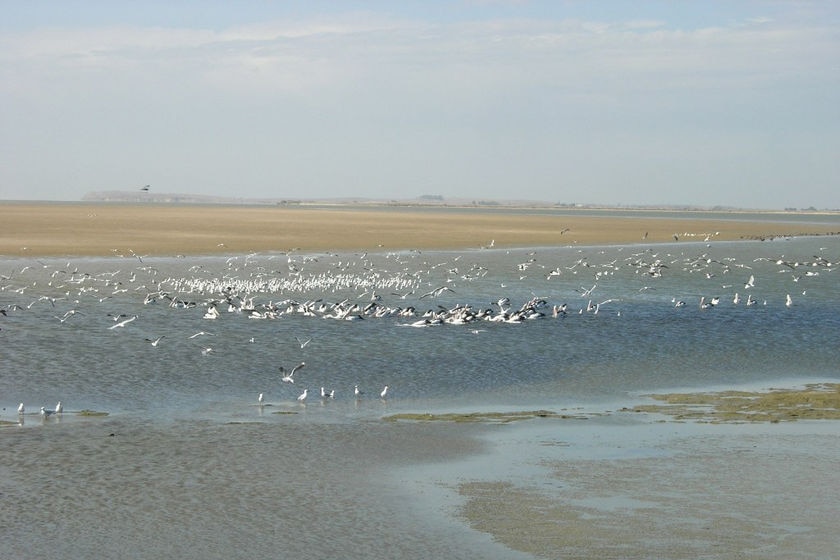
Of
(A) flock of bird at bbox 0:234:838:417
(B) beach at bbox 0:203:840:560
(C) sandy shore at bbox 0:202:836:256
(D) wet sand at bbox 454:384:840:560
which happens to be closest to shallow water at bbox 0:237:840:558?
(B) beach at bbox 0:203:840:560

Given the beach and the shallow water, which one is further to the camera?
the shallow water

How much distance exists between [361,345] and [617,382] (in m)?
5.86

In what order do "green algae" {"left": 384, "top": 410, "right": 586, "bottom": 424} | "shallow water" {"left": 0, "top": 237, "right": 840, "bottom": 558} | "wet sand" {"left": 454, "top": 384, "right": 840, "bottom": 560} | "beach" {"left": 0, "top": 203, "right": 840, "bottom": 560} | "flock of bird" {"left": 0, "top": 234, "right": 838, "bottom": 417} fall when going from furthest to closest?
"flock of bird" {"left": 0, "top": 234, "right": 838, "bottom": 417}, "green algae" {"left": 384, "top": 410, "right": 586, "bottom": 424}, "shallow water" {"left": 0, "top": 237, "right": 840, "bottom": 558}, "beach" {"left": 0, "top": 203, "right": 840, "bottom": 560}, "wet sand" {"left": 454, "top": 384, "right": 840, "bottom": 560}

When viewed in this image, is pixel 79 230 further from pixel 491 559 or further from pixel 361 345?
pixel 491 559

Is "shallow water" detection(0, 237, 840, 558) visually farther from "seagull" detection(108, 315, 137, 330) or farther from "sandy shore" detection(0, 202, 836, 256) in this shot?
"sandy shore" detection(0, 202, 836, 256)

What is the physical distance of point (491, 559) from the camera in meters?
10.2

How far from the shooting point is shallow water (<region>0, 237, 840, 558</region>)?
1123 cm

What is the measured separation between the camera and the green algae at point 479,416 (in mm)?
16156

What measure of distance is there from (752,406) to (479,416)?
14.2ft

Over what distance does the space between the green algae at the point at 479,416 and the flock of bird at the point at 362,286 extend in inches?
72.5

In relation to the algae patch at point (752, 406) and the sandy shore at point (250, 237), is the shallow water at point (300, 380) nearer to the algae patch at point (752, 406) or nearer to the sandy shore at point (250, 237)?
the algae patch at point (752, 406)

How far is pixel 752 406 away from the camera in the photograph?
56.2 feet

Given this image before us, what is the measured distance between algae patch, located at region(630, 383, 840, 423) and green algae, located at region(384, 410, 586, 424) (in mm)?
1479

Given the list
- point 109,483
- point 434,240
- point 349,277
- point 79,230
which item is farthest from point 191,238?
point 109,483
